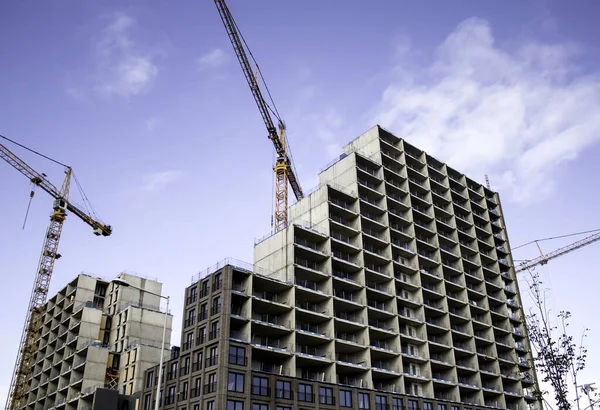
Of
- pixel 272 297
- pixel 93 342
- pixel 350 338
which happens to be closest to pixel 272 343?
pixel 272 297

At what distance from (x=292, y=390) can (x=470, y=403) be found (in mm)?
40005

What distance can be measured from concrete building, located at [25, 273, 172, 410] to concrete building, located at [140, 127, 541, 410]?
27.0m

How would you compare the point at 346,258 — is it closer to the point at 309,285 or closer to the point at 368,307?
the point at 368,307

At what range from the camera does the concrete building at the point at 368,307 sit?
2889 inches

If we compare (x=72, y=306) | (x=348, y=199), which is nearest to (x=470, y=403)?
(x=348, y=199)

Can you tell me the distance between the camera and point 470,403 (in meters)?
96.4

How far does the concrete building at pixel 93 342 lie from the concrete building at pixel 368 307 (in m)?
27.0

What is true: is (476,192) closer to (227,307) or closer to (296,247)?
(296,247)

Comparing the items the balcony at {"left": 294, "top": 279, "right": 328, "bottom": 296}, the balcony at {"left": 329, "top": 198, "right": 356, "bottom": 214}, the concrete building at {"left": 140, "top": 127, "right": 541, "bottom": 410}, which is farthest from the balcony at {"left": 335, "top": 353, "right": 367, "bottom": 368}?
the balcony at {"left": 329, "top": 198, "right": 356, "bottom": 214}

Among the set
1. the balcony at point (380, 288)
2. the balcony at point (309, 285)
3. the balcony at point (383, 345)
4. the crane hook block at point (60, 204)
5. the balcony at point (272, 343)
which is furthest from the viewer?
the crane hook block at point (60, 204)

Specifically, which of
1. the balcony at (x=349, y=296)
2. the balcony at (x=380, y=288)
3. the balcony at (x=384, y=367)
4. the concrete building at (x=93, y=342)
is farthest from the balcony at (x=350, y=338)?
the concrete building at (x=93, y=342)

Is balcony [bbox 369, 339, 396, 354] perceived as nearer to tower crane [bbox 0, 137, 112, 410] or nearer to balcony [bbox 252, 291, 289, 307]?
balcony [bbox 252, 291, 289, 307]

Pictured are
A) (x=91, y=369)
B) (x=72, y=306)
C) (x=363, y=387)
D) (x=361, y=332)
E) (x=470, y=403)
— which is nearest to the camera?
(x=363, y=387)

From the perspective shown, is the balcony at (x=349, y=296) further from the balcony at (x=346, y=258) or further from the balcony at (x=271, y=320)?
the balcony at (x=271, y=320)
